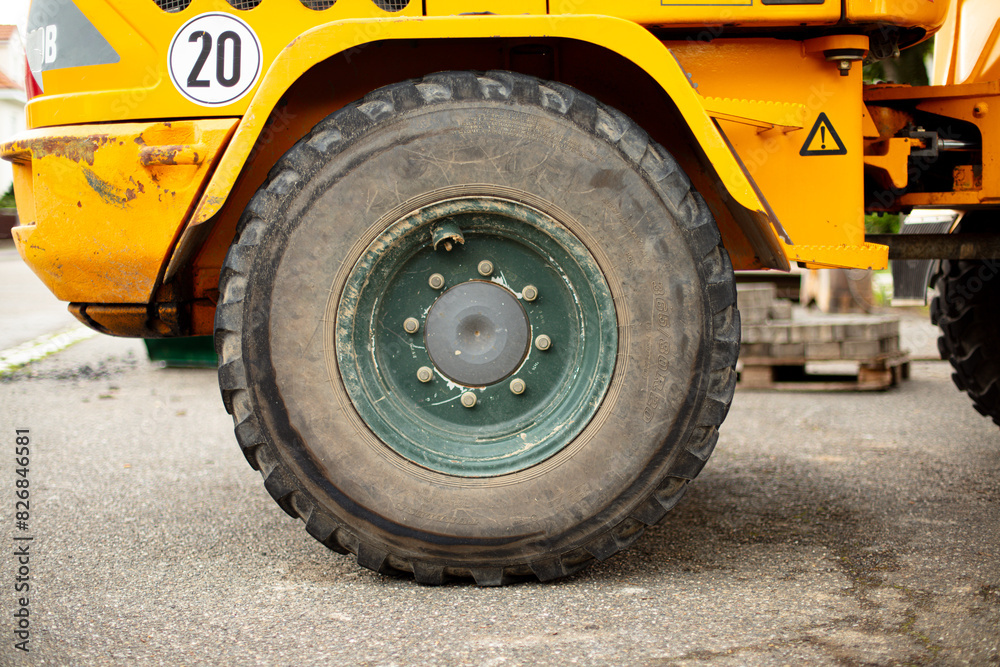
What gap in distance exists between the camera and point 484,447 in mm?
2361

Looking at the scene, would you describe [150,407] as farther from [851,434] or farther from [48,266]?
[851,434]

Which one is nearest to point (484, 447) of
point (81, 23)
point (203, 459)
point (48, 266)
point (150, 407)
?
point (48, 266)

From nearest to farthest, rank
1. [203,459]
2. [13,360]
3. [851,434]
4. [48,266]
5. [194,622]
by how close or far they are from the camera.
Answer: [194,622] → [48,266] → [203,459] → [851,434] → [13,360]

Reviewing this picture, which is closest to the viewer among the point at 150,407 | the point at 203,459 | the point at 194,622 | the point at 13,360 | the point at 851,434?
the point at 194,622

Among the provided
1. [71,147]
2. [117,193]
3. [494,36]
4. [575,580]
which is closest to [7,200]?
[71,147]

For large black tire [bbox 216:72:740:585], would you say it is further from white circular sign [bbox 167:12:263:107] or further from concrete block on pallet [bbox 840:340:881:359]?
concrete block on pallet [bbox 840:340:881:359]

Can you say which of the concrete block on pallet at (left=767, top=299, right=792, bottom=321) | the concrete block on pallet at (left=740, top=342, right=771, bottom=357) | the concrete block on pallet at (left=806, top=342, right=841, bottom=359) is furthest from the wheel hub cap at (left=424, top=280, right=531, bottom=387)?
the concrete block on pallet at (left=767, top=299, right=792, bottom=321)

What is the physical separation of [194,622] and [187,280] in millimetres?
1158

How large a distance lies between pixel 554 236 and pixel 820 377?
4.47 m

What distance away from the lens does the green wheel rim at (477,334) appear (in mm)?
2334

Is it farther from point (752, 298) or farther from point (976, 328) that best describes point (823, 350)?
point (976, 328)

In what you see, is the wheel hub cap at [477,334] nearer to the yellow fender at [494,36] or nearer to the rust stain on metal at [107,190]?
the yellow fender at [494,36]

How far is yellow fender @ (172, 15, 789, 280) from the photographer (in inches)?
87.1

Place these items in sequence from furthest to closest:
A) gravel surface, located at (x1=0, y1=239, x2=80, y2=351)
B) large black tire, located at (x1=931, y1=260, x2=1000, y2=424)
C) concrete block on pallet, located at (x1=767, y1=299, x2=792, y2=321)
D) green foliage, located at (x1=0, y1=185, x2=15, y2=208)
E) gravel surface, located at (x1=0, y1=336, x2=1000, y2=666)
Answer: green foliage, located at (x1=0, y1=185, x2=15, y2=208), gravel surface, located at (x1=0, y1=239, x2=80, y2=351), concrete block on pallet, located at (x1=767, y1=299, x2=792, y2=321), large black tire, located at (x1=931, y1=260, x2=1000, y2=424), gravel surface, located at (x1=0, y1=336, x2=1000, y2=666)
